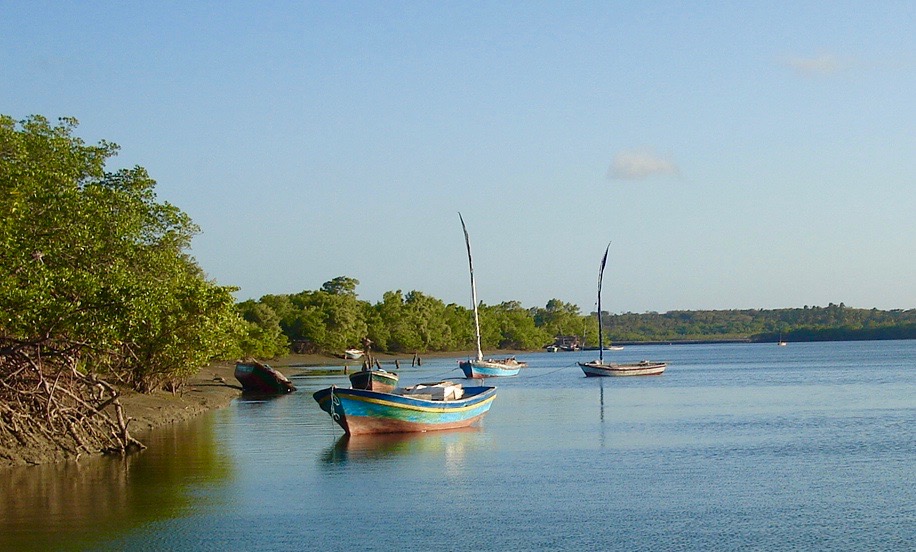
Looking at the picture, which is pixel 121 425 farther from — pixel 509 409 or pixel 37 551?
pixel 509 409

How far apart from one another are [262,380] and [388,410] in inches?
1308

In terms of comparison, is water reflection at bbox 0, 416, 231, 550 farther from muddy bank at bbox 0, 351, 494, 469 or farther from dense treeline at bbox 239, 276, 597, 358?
dense treeline at bbox 239, 276, 597, 358

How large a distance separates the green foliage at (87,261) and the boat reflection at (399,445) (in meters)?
6.41

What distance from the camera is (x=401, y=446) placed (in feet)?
116

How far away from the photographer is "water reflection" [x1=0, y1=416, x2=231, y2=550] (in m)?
20.5

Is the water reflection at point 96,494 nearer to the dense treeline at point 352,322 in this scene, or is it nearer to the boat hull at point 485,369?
the boat hull at point 485,369

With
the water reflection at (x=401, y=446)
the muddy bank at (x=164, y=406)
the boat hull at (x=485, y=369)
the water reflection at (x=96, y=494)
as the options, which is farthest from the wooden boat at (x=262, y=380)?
the water reflection at (x=96, y=494)

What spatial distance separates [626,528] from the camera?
2100 cm

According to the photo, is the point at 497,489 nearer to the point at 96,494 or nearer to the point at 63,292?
the point at 96,494

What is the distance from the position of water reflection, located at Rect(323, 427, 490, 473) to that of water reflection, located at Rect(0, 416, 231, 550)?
3.70 metres

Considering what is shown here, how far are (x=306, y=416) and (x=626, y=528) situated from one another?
28512 millimetres

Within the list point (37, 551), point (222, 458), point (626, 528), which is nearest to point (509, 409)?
point (222, 458)

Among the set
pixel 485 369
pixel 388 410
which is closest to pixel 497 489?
pixel 388 410

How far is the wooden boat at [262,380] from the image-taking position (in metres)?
68.3
